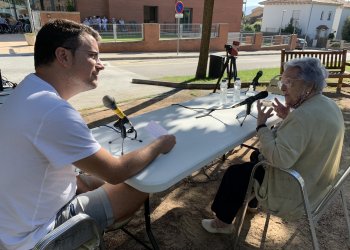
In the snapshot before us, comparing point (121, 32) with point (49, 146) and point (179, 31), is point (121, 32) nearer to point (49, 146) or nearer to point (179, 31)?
point (179, 31)

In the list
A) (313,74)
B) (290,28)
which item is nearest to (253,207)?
(313,74)

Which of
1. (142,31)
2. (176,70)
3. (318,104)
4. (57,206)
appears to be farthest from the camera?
A: (142,31)

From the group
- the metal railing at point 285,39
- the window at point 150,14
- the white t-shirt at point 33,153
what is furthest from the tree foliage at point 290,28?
the white t-shirt at point 33,153

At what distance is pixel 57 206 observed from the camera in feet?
5.01

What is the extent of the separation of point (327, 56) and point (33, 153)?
721 centimetres

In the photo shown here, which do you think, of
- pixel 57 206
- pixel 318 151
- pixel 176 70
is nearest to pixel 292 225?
pixel 318 151

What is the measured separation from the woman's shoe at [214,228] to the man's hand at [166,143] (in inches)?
38.0

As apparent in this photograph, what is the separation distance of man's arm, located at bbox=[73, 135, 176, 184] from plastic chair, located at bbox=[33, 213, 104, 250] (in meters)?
0.23

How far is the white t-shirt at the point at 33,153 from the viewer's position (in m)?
1.30

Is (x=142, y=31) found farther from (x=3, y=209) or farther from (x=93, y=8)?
(x=3, y=209)

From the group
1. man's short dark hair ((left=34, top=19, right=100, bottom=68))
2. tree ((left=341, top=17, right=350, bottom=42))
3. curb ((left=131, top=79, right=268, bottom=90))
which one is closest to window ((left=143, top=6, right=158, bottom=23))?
curb ((left=131, top=79, right=268, bottom=90))

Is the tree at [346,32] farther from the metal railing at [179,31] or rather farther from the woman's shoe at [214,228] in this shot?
the woman's shoe at [214,228]

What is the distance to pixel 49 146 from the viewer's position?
131cm

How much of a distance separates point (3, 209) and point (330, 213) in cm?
273
